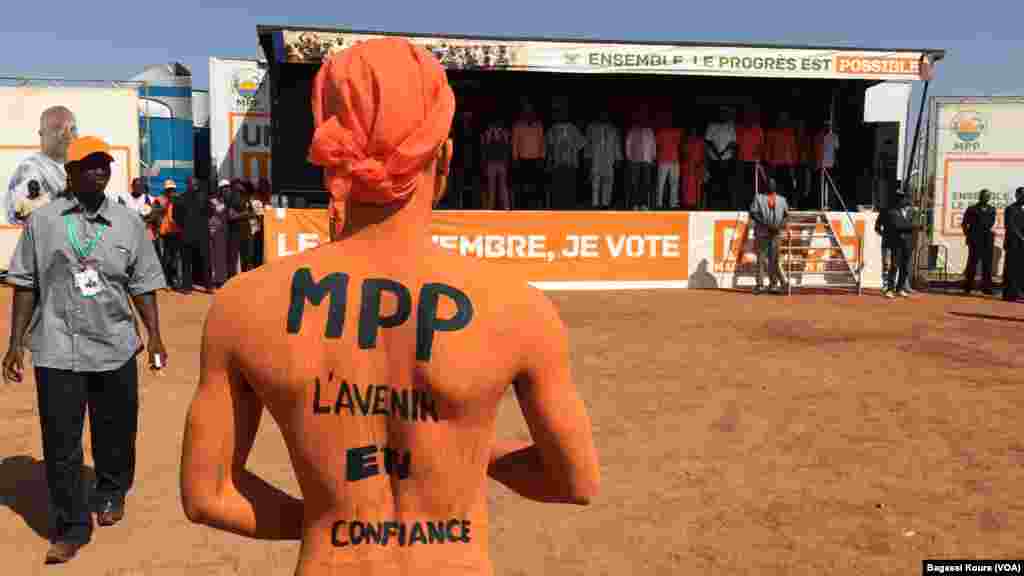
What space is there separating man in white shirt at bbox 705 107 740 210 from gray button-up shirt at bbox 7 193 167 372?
52.1ft

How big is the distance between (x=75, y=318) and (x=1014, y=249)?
51.6ft

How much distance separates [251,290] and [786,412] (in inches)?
250

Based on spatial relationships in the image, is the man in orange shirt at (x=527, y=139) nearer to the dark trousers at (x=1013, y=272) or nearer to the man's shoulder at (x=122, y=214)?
the dark trousers at (x=1013, y=272)

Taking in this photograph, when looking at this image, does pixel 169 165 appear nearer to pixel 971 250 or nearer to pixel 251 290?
pixel 971 250

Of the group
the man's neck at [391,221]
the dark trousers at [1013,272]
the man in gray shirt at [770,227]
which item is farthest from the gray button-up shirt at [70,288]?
the dark trousers at [1013,272]

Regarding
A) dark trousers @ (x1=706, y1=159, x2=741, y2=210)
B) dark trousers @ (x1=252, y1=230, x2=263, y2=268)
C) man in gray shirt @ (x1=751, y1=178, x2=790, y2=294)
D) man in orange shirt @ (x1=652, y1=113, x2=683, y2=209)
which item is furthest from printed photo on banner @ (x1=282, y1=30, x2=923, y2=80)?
dark trousers @ (x1=252, y1=230, x2=263, y2=268)

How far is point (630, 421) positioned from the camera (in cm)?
679

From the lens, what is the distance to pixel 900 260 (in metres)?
15.0

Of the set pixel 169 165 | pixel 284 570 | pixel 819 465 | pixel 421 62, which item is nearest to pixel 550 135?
pixel 169 165

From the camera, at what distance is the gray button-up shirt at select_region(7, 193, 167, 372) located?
13.6 ft

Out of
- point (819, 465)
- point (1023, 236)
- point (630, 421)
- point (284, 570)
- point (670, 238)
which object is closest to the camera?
point (284, 570)

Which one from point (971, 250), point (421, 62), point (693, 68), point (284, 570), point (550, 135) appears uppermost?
point (693, 68)

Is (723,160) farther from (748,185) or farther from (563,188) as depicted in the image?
(563,188)

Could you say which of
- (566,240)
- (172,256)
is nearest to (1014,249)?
(566,240)
